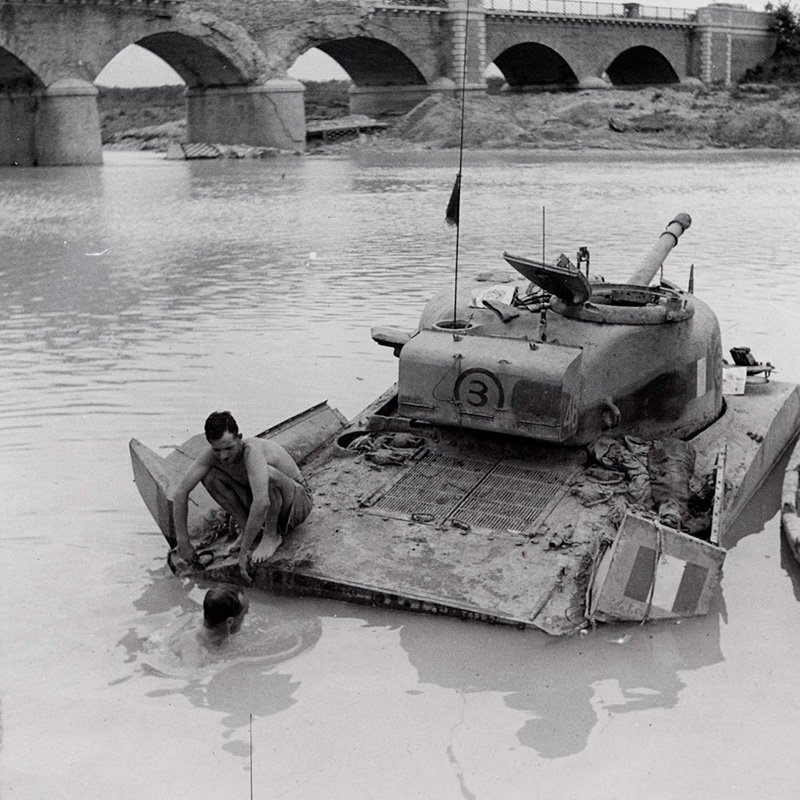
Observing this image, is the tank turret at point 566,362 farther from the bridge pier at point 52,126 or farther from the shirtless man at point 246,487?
the bridge pier at point 52,126

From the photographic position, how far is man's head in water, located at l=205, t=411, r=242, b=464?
5.82 m

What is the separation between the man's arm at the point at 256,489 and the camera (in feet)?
19.7

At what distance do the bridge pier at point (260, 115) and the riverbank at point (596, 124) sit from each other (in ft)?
4.60

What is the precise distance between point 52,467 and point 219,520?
7.52ft

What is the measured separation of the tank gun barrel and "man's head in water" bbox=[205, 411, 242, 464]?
12.1 ft

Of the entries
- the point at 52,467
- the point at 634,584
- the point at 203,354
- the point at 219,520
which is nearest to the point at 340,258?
the point at 203,354

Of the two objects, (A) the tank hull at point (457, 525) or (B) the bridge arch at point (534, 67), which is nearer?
(A) the tank hull at point (457, 525)

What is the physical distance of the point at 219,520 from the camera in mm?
6934

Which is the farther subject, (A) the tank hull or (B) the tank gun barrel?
(B) the tank gun barrel

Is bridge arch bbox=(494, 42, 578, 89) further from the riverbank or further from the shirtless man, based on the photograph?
the shirtless man

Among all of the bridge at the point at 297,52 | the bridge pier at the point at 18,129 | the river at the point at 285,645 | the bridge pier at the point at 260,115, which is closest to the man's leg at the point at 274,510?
the river at the point at 285,645

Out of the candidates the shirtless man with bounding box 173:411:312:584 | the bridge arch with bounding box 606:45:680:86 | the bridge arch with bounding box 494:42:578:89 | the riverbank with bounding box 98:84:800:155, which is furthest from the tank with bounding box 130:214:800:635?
the bridge arch with bounding box 606:45:680:86

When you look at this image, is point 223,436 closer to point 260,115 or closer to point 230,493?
point 230,493

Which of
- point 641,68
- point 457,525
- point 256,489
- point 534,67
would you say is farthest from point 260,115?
point 256,489
